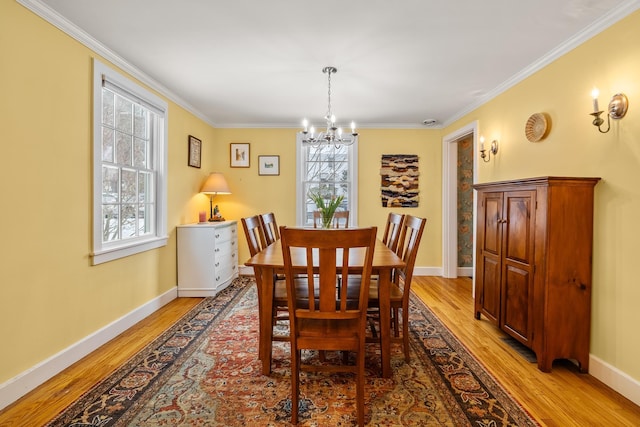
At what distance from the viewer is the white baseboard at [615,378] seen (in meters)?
1.91

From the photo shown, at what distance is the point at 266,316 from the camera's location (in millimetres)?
2115

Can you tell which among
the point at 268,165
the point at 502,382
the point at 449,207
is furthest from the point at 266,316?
the point at 449,207

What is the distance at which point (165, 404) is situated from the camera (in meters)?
1.86

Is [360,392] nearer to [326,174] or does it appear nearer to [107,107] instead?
[107,107]

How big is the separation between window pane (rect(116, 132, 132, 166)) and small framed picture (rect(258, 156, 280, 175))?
2141 millimetres

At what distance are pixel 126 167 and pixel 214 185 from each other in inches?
58.9

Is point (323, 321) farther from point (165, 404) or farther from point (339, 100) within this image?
point (339, 100)

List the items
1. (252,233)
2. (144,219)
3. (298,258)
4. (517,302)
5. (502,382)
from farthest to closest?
(144,219) → (517,302) → (252,233) → (298,258) → (502,382)

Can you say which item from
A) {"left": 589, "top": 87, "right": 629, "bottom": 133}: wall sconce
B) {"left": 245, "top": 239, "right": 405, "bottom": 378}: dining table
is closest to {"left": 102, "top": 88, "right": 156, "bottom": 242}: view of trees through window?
{"left": 245, "top": 239, "right": 405, "bottom": 378}: dining table

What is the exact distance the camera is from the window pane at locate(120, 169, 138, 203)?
303cm

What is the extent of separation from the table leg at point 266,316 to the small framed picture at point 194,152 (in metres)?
2.73

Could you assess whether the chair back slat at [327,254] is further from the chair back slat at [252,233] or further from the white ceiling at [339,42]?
the white ceiling at [339,42]

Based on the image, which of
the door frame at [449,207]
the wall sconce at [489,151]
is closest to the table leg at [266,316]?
the wall sconce at [489,151]

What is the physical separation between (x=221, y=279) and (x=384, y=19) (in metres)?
3.38
